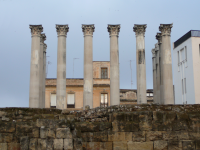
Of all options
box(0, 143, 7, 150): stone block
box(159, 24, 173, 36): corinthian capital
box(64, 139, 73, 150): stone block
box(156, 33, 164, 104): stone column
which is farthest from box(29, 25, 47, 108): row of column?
box(64, 139, 73, 150): stone block

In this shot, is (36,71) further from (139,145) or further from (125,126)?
(139,145)

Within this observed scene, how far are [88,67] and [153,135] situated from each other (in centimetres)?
2203

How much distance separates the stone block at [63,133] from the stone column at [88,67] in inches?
872

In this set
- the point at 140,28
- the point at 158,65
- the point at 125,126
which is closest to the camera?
the point at 125,126

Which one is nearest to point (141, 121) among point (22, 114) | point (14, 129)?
point (14, 129)

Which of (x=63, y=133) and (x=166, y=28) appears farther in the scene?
(x=166, y=28)

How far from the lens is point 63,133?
1880 centimetres

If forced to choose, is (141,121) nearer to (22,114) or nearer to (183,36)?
(22,114)

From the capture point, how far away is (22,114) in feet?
83.7

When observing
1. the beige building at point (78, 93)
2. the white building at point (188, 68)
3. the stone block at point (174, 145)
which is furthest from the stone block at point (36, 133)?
the beige building at point (78, 93)

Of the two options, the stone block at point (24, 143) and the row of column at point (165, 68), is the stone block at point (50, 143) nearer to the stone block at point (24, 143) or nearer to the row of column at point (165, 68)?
the stone block at point (24, 143)

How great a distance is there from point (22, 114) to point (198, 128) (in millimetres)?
12590

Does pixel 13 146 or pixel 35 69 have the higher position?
pixel 35 69

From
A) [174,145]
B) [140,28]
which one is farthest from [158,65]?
[174,145]
